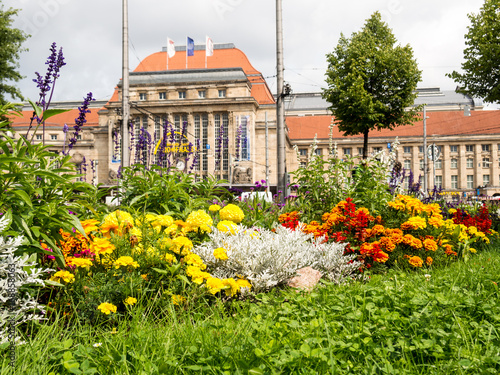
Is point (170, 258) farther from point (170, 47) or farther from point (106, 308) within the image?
point (170, 47)

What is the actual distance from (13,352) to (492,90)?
53.7 ft

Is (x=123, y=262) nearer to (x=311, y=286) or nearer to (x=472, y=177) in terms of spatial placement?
(x=311, y=286)

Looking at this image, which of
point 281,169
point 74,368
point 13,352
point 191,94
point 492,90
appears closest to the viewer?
point 74,368

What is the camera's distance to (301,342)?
2.38m

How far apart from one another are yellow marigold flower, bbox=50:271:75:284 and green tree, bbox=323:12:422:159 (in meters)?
21.9

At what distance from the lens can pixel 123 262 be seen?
312 centimetres

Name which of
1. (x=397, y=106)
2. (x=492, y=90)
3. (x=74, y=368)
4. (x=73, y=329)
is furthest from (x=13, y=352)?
(x=397, y=106)

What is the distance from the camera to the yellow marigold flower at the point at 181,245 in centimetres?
353

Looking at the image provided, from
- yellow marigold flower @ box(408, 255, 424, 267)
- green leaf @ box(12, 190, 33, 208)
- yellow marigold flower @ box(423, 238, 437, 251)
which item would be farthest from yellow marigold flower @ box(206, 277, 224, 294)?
yellow marigold flower @ box(423, 238, 437, 251)

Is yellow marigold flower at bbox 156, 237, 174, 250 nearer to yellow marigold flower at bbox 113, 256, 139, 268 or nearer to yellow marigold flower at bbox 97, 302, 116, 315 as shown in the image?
yellow marigold flower at bbox 113, 256, 139, 268

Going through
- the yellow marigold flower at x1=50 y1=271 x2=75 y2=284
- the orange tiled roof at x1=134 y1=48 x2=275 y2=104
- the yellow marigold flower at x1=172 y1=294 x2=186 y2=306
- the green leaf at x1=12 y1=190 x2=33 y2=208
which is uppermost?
the orange tiled roof at x1=134 y1=48 x2=275 y2=104

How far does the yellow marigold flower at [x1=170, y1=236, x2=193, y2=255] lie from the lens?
3.53 m

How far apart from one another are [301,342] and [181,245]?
1.58 meters

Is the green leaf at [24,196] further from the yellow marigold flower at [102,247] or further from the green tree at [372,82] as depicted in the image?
the green tree at [372,82]
